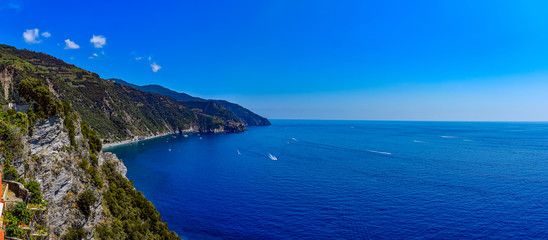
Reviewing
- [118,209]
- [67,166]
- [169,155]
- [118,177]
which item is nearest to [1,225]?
[67,166]

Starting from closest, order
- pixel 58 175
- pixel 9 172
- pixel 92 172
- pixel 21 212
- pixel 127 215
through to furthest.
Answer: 1. pixel 21 212
2. pixel 9 172
3. pixel 58 175
4. pixel 92 172
5. pixel 127 215

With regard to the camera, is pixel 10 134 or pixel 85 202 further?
pixel 85 202

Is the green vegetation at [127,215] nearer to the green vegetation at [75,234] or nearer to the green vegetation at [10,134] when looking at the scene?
the green vegetation at [75,234]

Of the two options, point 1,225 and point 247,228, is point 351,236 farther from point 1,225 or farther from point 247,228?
point 1,225

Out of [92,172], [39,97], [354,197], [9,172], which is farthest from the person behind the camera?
[354,197]

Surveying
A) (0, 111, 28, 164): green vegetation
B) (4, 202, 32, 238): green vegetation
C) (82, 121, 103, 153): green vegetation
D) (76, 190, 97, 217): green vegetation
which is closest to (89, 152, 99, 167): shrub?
(82, 121, 103, 153): green vegetation

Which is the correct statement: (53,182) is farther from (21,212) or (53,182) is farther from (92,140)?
(92,140)

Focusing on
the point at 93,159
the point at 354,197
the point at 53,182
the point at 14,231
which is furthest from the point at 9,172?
the point at 354,197

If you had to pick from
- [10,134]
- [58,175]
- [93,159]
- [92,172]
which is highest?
[10,134]

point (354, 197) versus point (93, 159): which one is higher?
point (93, 159)
